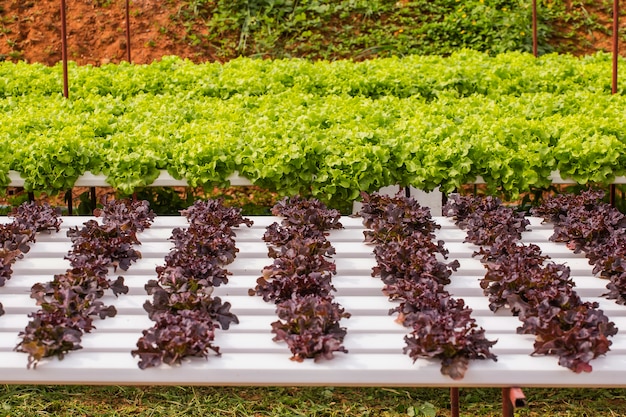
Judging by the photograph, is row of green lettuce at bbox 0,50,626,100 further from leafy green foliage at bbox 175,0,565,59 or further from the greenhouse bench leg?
the greenhouse bench leg

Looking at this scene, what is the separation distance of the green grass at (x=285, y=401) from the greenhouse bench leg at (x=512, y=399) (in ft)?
3.52

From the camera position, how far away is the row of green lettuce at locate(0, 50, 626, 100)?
278 inches

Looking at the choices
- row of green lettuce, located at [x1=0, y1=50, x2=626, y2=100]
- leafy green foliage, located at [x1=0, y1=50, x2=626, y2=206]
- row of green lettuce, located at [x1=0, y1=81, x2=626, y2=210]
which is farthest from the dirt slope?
row of green lettuce, located at [x1=0, y1=81, x2=626, y2=210]

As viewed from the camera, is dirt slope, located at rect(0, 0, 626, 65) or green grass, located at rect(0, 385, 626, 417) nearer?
green grass, located at rect(0, 385, 626, 417)

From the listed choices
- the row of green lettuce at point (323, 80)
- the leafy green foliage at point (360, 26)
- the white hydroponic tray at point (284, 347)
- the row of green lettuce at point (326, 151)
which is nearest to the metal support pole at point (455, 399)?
the white hydroponic tray at point (284, 347)

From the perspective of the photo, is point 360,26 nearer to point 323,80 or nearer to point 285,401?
point 323,80

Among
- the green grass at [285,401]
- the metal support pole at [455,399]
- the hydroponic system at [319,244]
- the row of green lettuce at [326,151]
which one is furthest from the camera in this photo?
the row of green lettuce at [326,151]

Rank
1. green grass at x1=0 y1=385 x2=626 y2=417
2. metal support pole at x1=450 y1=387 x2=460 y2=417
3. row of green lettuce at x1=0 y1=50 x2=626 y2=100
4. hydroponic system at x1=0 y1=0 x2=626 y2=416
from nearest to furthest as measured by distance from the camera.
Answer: hydroponic system at x1=0 y1=0 x2=626 y2=416 < metal support pole at x1=450 y1=387 x2=460 y2=417 < green grass at x1=0 y1=385 x2=626 y2=417 < row of green lettuce at x1=0 y1=50 x2=626 y2=100

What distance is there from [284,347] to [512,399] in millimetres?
856

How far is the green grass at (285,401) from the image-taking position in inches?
170

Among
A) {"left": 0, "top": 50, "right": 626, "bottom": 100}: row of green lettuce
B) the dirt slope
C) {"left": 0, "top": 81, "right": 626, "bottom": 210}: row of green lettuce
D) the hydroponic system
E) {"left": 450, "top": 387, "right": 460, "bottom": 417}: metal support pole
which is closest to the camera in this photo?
the hydroponic system

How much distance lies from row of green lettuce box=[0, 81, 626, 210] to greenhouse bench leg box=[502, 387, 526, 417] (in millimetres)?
2082

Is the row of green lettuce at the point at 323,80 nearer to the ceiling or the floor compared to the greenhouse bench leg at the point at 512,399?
nearer to the ceiling

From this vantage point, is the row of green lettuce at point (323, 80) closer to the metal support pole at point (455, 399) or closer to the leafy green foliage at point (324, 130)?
the leafy green foliage at point (324, 130)
